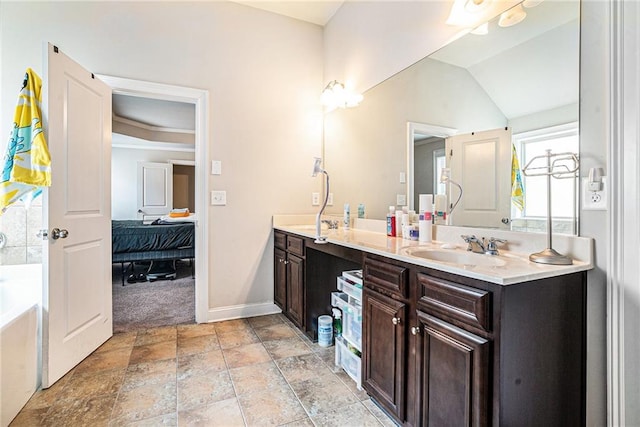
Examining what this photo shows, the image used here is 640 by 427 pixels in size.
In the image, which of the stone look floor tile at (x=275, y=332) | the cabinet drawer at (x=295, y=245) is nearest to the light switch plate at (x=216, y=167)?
the cabinet drawer at (x=295, y=245)

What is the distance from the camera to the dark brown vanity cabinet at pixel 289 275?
2.38 meters

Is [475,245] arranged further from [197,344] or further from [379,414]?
[197,344]

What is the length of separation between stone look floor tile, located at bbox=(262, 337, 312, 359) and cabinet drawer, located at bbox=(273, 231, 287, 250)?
747 mm

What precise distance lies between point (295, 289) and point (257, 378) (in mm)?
742

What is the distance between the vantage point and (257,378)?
184 centimetres

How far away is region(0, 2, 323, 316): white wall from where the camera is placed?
7.54 ft

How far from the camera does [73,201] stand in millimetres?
2018

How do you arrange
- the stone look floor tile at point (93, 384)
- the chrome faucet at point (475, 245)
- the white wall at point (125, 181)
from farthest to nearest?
the white wall at point (125, 181) → the stone look floor tile at point (93, 384) → the chrome faucet at point (475, 245)

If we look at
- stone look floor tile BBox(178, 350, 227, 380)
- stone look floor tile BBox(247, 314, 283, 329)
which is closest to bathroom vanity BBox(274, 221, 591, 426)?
stone look floor tile BBox(178, 350, 227, 380)

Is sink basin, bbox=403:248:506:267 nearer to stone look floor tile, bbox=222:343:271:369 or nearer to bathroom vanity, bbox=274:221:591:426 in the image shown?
bathroom vanity, bbox=274:221:591:426

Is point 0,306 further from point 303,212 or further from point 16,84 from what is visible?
point 303,212

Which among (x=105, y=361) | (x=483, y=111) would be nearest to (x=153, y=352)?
(x=105, y=361)

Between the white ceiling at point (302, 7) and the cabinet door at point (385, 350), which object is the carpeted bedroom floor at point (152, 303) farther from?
the white ceiling at point (302, 7)

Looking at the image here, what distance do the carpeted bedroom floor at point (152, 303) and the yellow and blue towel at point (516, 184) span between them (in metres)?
2.64
